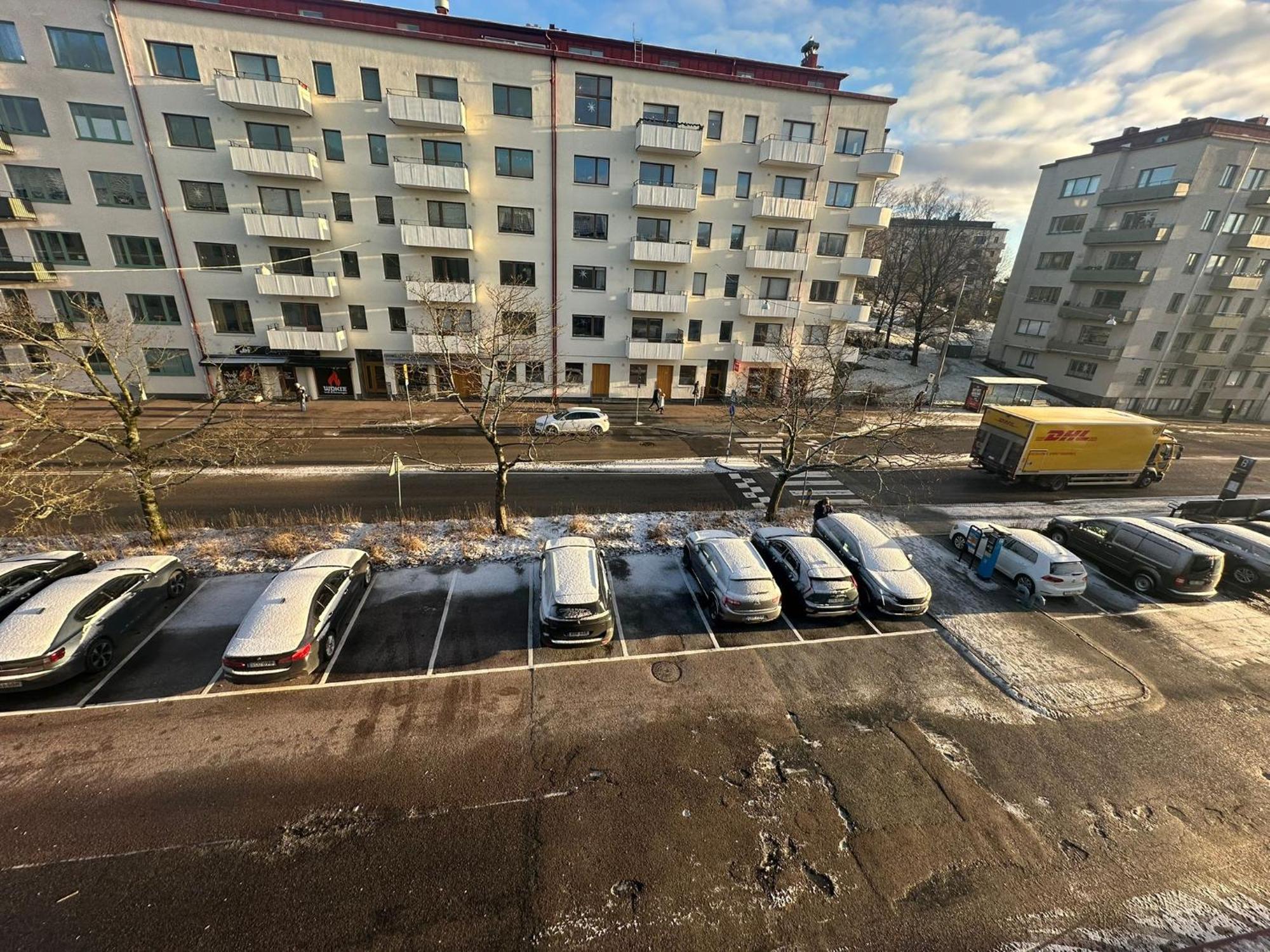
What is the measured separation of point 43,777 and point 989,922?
47.8 ft

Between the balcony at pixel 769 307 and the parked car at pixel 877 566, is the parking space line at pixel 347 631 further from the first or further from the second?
the balcony at pixel 769 307

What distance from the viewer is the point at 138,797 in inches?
315

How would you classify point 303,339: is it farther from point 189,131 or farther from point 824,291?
point 824,291

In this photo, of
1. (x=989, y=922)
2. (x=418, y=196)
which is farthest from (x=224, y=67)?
(x=989, y=922)

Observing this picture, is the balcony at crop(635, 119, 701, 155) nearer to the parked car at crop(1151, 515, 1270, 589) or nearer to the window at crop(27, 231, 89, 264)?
the parked car at crop(1151, 515, 1270, 589)

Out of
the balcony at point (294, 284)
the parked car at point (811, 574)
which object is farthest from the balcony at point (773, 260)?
the balcony at point (294, 284)

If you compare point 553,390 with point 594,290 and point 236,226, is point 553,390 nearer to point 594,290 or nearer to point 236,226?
point 594,290

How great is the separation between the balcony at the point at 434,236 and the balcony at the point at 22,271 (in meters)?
18.5

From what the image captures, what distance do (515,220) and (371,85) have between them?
9.70 m

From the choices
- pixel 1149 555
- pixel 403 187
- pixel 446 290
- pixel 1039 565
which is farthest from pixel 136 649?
pixel 403 187

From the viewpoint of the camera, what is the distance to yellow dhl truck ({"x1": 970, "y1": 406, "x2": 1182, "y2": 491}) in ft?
72.5

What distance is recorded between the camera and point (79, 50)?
82.5 feet

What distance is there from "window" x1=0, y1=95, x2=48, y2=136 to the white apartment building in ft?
0.39

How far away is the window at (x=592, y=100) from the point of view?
1152 inches
